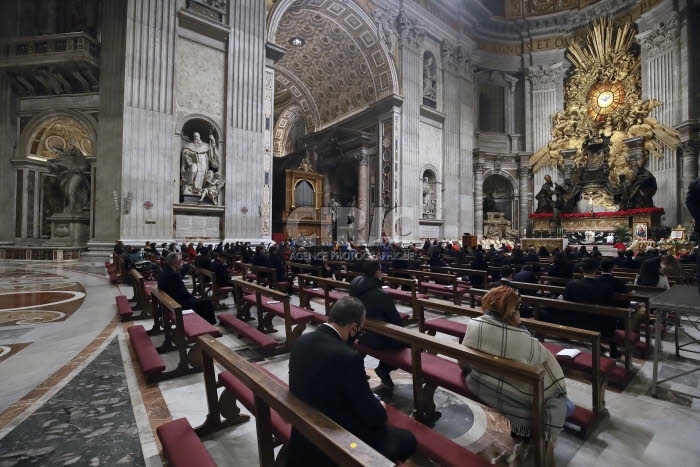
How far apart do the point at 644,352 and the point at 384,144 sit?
14.5 m

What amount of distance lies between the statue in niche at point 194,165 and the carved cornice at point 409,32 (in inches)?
441

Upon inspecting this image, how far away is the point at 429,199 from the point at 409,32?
8257 millimetres

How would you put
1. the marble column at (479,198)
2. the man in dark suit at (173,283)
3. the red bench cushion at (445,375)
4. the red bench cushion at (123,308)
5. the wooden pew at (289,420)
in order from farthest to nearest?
1. the marble column at (479,198)
2. the red bench cushion at (123,308)
3. the man in dark suit at (173,283)
4. the red bench cushion at (445,375)
5. the wooden pew at (289,420)

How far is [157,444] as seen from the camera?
1.96 metres

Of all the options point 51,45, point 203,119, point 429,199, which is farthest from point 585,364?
point 429,199

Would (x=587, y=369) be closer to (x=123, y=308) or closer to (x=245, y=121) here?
(x=123, y=308)

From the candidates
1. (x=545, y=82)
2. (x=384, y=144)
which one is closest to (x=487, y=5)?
(x=545, y=82)

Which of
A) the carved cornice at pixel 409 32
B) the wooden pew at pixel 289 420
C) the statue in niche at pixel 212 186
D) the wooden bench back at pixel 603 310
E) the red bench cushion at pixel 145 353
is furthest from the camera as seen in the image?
the carved cornice at pixel 409 32

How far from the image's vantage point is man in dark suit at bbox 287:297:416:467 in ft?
4.28

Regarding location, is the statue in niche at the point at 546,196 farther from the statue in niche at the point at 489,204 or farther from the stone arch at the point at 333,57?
the stone arch at the point at 333,57

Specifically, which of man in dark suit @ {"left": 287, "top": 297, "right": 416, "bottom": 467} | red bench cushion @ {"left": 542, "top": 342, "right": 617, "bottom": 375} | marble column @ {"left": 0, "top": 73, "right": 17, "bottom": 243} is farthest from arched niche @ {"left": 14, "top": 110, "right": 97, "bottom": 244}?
red bench cushion @ {"left": 542, "top": 342, "right": 617, "bottom": 375}

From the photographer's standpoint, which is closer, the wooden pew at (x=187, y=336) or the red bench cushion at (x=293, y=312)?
the wooden pew at (x=187, y=336)

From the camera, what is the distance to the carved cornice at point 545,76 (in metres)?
20.1

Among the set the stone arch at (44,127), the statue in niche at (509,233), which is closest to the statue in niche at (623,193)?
the statue in niche at (509,233)
